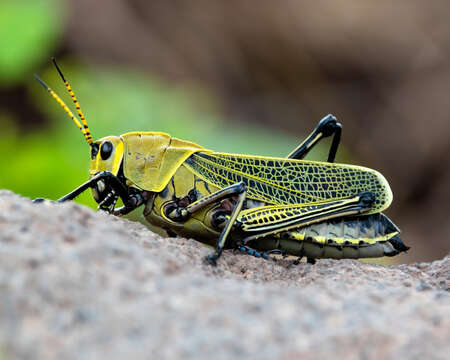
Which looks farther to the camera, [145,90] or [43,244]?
[145,90]

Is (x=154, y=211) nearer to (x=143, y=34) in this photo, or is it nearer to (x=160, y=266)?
(x=160, y=266)

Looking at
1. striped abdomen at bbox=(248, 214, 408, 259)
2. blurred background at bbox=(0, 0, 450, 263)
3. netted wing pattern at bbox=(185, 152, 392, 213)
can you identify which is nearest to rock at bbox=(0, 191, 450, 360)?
striped abdomen at bbox=(248, 214, 408, 259)

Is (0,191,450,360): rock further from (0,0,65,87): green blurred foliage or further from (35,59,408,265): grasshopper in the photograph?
(0,0,65,87): green blurred foliage

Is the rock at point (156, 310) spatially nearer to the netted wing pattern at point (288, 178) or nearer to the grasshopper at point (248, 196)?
the grasshopper at point (248, 196)

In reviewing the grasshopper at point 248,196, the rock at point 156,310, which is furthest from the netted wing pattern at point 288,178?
the rock at point 156,310

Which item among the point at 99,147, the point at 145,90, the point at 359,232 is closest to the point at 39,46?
the point at 145,90

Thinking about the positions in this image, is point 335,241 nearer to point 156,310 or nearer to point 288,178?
point 288,178

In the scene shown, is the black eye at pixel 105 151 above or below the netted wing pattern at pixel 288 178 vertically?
below
